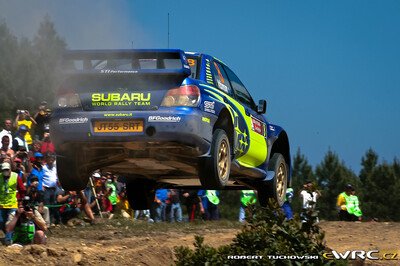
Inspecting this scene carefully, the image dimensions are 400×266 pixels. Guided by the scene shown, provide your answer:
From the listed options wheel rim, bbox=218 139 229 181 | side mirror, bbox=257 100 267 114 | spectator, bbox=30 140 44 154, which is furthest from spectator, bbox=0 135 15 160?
wheel rim, bbox=218 139 229 181

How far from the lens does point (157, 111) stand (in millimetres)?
10000

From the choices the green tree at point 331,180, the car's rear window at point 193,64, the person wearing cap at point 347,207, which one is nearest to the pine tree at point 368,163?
the green tree at point 331,180

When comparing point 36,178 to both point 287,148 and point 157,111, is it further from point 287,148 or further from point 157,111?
point 157,111

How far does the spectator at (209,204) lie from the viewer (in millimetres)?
21016

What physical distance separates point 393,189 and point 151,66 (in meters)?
41.9

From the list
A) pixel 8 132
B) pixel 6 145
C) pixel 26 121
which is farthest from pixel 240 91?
pixel 26 121

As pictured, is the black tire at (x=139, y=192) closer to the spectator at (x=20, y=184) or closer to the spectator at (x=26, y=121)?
the spectator at (x=20, y=184)

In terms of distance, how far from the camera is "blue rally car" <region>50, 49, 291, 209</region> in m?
9.93

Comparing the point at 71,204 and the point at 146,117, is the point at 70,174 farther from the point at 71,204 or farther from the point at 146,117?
the point at 71,204

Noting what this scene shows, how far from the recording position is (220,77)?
1102 centimetres

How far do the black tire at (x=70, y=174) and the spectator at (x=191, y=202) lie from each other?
33.0 feet

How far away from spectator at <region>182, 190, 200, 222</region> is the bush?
34.9 feet

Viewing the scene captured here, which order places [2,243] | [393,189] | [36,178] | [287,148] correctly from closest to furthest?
[287,148] < [2,243] < [36,178] < [393,189]

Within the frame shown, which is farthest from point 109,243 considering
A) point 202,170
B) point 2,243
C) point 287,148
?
point 202,170
